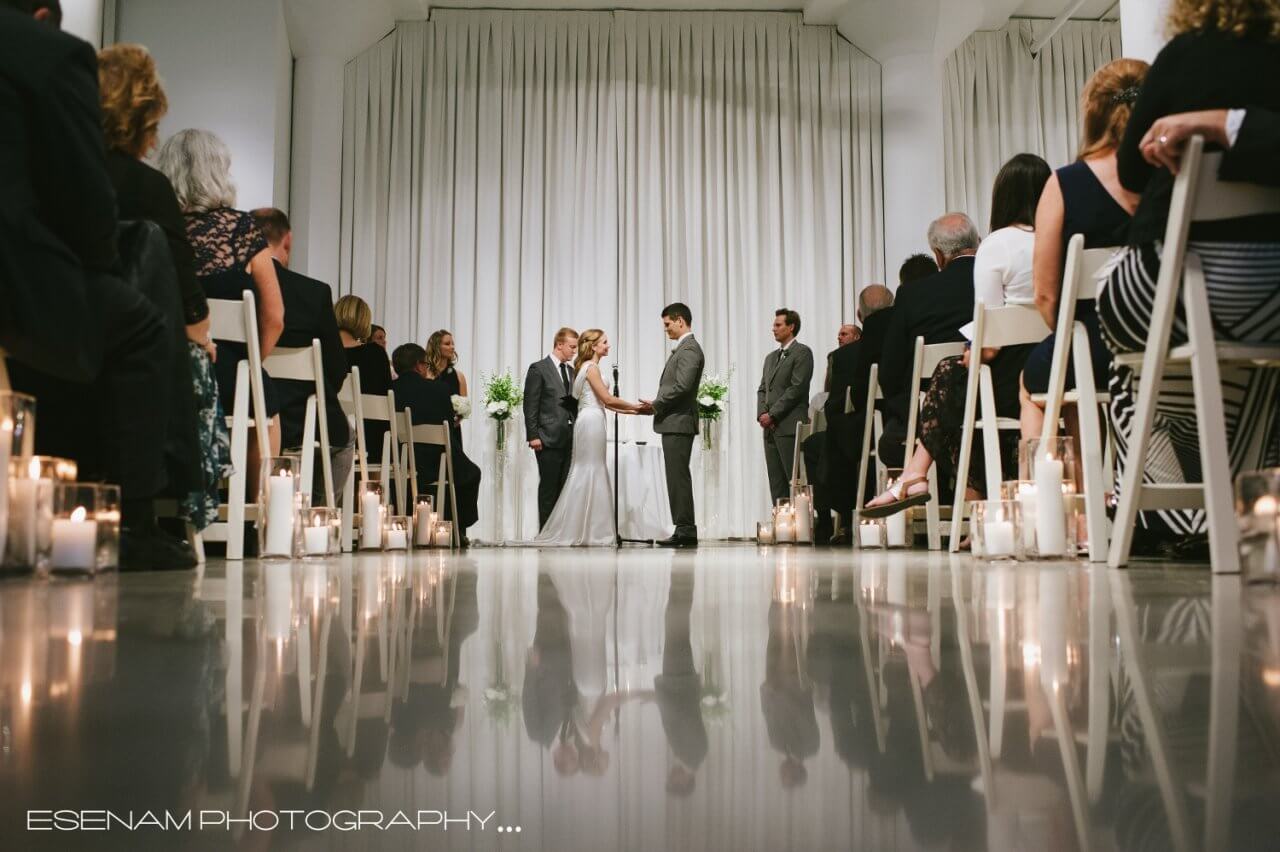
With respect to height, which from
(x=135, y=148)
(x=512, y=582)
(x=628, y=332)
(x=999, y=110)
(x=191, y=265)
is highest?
(x=999, y=110)

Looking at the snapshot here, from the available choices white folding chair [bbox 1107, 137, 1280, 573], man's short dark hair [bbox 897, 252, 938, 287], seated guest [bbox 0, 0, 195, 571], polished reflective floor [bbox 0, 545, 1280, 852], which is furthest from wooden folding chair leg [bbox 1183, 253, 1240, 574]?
man's short dark hair [bbox 897, 252, 938, 287]

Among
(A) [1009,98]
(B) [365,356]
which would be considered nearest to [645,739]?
(B) [365,356]

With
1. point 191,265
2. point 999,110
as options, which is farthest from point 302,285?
point 999,110

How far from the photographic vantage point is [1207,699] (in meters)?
0.44

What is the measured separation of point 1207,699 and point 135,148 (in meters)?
2.64

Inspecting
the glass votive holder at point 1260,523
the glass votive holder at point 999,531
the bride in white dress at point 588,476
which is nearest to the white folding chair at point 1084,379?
the glass votive holder at point 999,531

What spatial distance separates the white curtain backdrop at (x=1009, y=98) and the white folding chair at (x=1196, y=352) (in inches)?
322

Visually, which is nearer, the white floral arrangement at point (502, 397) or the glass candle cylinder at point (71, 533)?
the glass candle cylinder at point (71, 533)

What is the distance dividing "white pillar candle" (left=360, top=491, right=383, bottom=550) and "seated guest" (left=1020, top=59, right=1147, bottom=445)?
2748 mm

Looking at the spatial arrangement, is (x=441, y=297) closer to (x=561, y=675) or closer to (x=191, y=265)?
(x=191, y=265)

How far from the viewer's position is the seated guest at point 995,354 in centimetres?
359

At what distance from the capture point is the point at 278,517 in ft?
9.65

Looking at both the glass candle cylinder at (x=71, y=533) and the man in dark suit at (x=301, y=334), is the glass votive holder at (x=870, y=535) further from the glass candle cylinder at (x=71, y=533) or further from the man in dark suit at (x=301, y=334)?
the glass candle cylinder at (x=71, y=533)

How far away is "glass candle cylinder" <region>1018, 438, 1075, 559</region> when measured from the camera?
8.36 feet
